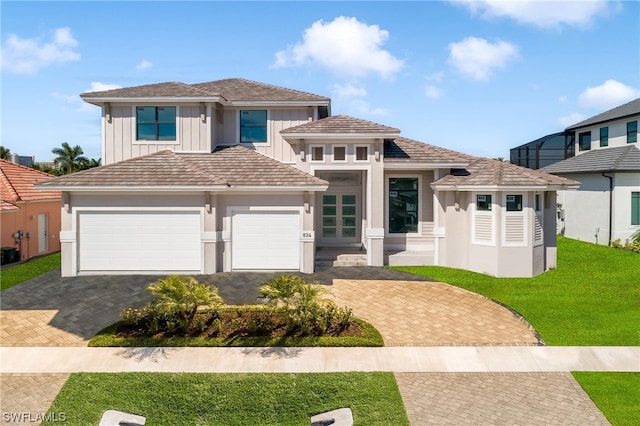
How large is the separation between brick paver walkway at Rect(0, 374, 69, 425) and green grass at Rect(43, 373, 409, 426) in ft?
0.69

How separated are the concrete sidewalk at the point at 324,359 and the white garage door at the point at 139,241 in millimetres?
5657

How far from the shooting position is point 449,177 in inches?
693

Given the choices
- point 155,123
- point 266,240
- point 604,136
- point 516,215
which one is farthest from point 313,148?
point 604,136

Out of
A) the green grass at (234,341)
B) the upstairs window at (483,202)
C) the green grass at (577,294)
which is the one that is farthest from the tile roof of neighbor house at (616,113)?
the green grass at (234,341)

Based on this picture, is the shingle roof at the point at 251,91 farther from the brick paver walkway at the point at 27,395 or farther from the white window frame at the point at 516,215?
the brick paver walkway at the point at 27,395

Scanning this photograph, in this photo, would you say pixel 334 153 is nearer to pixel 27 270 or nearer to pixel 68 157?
pixel 27 270

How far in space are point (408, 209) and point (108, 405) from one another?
14.1m

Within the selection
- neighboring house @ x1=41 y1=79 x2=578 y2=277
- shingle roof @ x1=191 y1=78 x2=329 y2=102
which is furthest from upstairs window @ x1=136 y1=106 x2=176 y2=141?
shingle roof @ x1=191 y1=78 x2=329 y2=102

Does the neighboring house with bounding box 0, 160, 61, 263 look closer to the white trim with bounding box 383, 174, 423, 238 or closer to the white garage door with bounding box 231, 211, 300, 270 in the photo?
the white garage door with bounding box 231, 211, 300, 270

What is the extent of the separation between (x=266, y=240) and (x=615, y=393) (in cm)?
1125

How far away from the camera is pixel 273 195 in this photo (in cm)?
1562

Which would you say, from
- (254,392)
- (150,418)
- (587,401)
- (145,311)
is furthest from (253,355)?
(587,401)

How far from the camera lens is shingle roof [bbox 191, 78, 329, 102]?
63.3 feet

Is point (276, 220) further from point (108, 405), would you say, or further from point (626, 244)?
point (626, 244)
